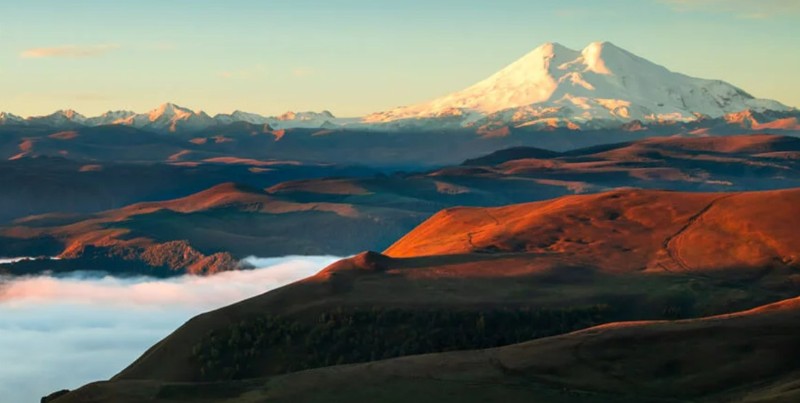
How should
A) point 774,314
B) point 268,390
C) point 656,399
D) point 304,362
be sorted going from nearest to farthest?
point 656,399, point 268,390, point 774,314, point 304,362

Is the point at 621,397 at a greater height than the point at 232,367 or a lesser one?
lesser

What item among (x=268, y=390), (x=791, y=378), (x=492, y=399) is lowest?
(x=791, y=378)

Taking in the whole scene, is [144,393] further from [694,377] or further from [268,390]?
[694,377]

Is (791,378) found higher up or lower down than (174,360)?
lower down

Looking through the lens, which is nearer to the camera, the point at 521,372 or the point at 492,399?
the point at 492,399

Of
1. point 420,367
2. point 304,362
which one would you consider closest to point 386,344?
point 304,362

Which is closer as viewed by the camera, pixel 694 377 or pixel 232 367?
pixel 694 377

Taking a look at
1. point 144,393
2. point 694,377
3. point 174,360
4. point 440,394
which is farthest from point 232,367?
point 694,377

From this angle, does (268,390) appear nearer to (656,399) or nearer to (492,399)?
(492,399)

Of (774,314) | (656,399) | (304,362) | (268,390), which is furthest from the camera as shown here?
(304,362)
